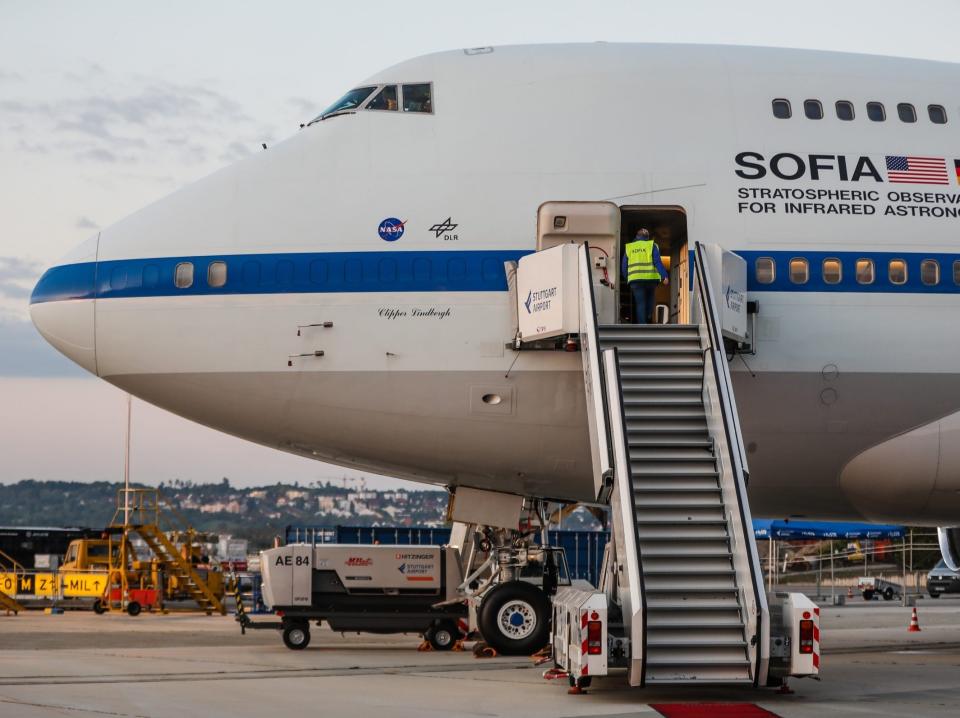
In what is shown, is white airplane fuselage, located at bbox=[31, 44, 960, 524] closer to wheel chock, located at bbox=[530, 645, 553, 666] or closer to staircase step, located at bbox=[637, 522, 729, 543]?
wheel chock, located at bbox=[530, 645, 553, 666]

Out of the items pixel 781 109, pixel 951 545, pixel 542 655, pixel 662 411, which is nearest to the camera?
pixel 662 411

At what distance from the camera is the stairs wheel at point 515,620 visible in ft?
49.8

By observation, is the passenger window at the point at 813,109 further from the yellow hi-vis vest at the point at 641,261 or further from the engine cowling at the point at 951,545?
the engine cowling at the point at 951,545

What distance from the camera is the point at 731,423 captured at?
12.3 m

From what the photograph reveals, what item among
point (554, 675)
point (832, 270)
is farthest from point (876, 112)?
point (554, 675)

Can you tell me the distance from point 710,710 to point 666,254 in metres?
6.59

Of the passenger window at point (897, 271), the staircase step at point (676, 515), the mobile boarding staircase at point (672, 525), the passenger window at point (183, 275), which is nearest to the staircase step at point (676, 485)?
the mobile boarding staircase at point (672, 525)

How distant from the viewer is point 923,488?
49.2ft

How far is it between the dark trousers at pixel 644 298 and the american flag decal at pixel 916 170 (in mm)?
3137

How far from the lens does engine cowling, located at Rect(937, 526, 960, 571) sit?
60.1 feet

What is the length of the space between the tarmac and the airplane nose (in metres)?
3.59

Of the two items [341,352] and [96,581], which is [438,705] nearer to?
[341,352]

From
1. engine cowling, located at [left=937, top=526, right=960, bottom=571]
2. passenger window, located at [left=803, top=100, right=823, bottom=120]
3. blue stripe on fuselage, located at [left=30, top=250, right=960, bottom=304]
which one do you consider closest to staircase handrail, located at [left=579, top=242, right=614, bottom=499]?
blue stripe on fuselage, located at [left=30, top=250, right=960, bottom=304]

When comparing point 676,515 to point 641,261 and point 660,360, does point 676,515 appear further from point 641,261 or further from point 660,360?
point 641,261
